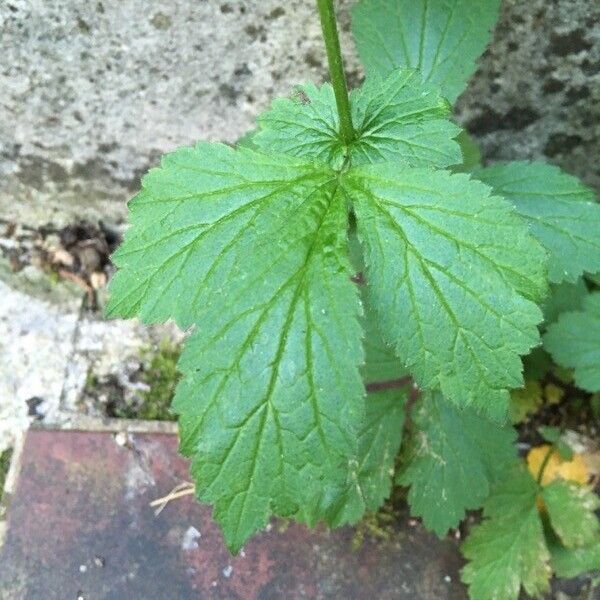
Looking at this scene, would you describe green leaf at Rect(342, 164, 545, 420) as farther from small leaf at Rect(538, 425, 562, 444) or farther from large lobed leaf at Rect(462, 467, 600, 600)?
small leaf at Rect(538, 425, 562, 444)

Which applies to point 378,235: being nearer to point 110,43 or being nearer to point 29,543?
point 110,43

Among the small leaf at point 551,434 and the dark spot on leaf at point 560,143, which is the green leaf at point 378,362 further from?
the dark spot on leaf at point 560,143

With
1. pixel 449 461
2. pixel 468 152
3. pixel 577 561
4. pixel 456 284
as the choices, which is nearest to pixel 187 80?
pixel 468 152

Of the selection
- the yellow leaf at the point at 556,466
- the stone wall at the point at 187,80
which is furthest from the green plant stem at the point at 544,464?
the stone wall at the point at 187,80

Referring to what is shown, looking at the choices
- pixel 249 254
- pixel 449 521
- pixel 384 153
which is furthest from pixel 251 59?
pixel 449 521

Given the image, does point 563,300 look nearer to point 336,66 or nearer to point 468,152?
point 468,152
